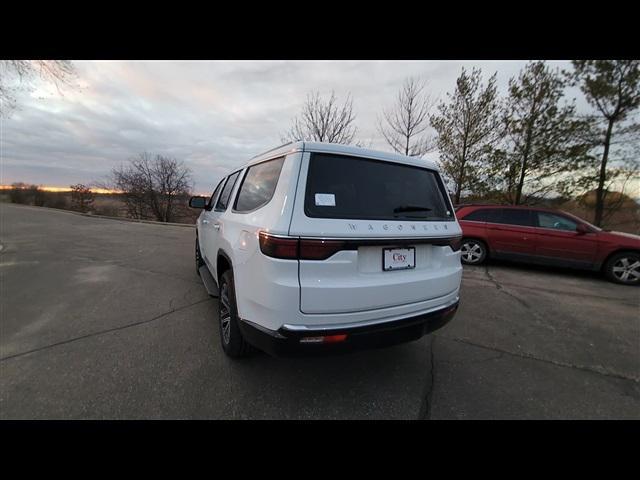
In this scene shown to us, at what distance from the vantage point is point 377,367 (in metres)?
2.47

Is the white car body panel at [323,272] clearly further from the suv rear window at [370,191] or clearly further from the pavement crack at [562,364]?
the pavement crack at [562,364]

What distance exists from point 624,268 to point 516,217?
2.20 meters

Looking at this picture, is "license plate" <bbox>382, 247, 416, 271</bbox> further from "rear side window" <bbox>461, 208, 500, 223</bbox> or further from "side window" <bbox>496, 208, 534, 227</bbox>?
"side window" <bbox>496, 208, 534, 227</bbox>

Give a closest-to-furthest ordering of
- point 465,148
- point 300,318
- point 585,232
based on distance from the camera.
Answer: point 300,318 < point 585,232 < point 465,148

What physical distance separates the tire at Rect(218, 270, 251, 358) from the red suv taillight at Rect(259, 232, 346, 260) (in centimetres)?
80

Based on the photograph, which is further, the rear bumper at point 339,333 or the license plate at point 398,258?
the license plate at point 398,258

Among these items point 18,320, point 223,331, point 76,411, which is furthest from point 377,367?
point 18,320

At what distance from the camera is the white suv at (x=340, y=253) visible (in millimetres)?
1633

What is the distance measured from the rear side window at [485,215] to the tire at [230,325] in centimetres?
667

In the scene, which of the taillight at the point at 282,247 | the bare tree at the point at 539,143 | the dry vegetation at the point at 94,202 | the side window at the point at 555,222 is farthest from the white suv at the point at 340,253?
the dry vegetation at the point at 94,202

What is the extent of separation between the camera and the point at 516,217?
6.39 meters

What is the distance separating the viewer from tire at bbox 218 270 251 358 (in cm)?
224

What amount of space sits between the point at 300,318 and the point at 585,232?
7.32m
